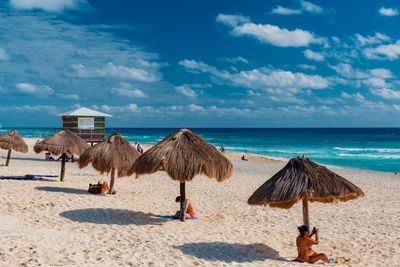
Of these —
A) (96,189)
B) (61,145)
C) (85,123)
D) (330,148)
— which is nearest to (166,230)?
(96,189)

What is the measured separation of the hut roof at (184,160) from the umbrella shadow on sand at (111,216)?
1219mm

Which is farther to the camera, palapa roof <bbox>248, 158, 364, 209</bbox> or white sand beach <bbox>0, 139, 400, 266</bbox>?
palapa roof <bbox>248, 158, 364, 209</bbox>

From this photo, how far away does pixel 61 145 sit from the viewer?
16.1 m

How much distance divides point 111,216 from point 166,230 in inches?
72.8

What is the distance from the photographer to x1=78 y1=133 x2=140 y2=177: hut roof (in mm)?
12930

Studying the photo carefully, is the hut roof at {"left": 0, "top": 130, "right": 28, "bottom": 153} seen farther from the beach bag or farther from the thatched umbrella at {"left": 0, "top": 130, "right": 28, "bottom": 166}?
the beach bag

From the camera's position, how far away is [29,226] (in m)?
9.43

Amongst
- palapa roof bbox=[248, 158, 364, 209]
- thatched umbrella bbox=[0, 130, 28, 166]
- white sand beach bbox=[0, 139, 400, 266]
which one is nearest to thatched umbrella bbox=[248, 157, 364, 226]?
palapa roof bbox=[248, 158, 364, 209]

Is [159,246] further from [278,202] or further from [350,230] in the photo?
[350,230]

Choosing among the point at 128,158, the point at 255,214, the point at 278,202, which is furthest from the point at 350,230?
the point at 128,158

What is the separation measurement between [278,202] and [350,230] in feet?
11.6

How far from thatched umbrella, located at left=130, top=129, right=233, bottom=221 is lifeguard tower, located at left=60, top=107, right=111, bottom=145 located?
20261 mm

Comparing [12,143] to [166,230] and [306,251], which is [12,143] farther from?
[306,251]

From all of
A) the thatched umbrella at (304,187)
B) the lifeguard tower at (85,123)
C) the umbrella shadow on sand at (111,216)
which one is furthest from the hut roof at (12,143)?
the thatched umbrella at (304,187)
